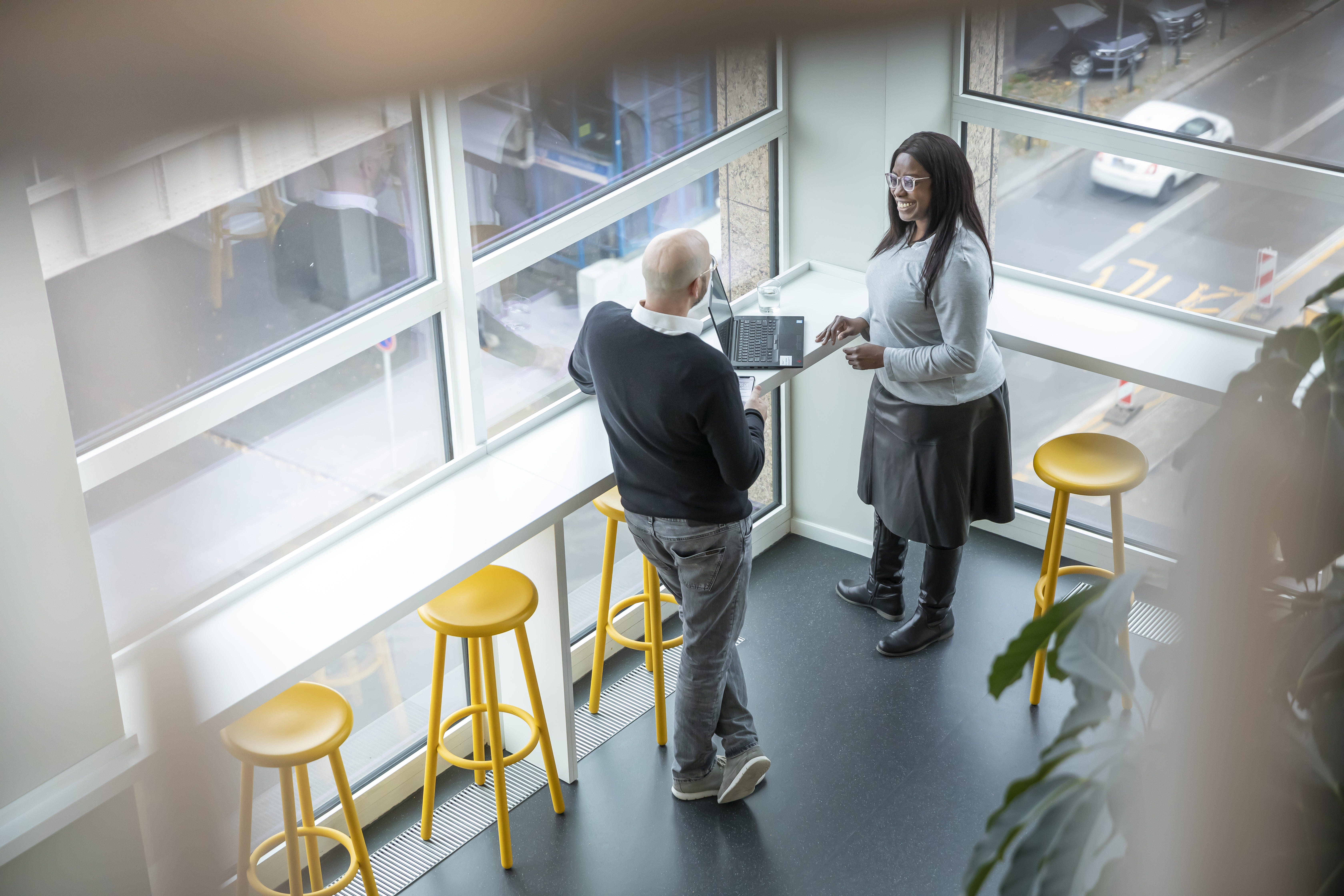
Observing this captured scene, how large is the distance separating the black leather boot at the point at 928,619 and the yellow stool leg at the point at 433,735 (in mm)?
1498

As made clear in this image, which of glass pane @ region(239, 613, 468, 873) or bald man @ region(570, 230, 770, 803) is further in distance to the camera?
glass pane @ region(239, 613, 468, 873)

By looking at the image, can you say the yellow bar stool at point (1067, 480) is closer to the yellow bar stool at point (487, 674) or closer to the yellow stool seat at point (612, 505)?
the yellow stool seat at point (612, 505)

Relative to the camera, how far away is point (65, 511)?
1.58 m

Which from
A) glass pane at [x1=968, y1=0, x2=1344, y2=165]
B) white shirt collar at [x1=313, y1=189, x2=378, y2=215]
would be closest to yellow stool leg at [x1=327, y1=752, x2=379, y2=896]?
white shirt collar at [x1=313, y1=189, x2=378, y2=215]

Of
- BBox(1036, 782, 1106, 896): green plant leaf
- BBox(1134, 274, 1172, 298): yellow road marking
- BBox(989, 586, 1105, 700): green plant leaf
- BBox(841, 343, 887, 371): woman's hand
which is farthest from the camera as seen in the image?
BBox(841, 343, 887, 371): woman's hand

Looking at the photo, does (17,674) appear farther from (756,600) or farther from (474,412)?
(756,600)

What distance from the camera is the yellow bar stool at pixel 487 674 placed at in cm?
301

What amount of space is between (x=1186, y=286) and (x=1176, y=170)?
0.17 metres

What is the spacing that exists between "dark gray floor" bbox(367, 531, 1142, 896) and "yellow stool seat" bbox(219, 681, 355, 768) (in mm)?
776

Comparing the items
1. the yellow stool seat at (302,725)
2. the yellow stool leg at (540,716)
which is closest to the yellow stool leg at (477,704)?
the yellow stool leg at (540,716)

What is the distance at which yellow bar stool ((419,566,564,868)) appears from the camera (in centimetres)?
301

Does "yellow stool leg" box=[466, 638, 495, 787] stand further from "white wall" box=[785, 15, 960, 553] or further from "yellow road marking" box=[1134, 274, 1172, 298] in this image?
"yellow road marking" box=[1134, 274, 1172, 298]

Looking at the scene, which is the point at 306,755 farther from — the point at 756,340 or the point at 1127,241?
the point at 1127,241

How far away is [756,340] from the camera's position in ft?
12.3
